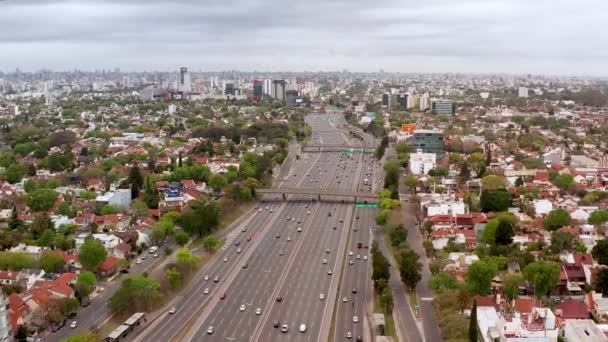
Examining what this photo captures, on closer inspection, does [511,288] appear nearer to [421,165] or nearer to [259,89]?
[421,165]

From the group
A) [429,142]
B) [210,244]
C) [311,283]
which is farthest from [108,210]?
[429,142]

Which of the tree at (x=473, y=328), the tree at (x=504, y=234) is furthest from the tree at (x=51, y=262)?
the tree at (x=504, y=234)

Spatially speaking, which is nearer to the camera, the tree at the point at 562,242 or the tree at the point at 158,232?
the tree at the point at 562,242

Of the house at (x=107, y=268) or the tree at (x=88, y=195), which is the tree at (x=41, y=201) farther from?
the house at (x=107, y=268)

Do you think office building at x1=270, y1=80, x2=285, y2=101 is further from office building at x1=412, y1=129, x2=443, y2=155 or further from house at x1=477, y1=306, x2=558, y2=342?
house at x1=477, y1=306, x2=558, y2=342

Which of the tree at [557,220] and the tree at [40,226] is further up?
the tree at [557,220]

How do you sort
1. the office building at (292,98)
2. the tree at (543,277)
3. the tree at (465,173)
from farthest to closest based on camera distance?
the office building at (292,98), the tree at (465,173), the tree at (543,277)

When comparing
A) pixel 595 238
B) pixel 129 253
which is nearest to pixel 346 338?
pixel 129 253
